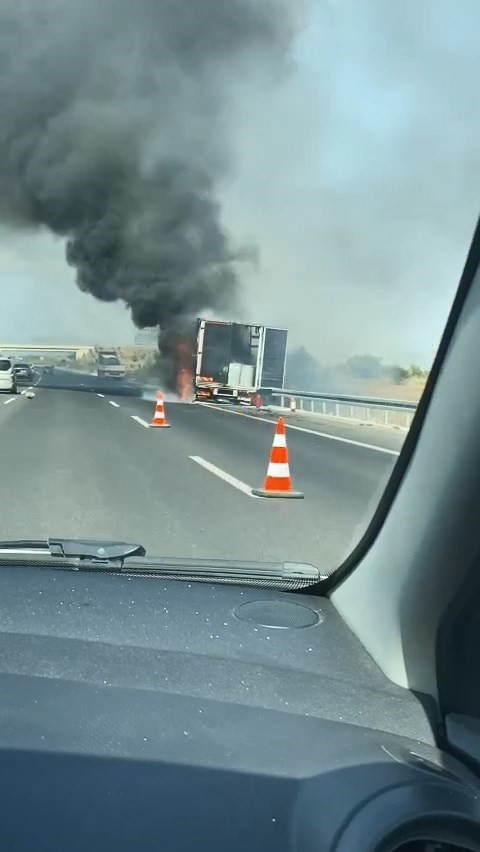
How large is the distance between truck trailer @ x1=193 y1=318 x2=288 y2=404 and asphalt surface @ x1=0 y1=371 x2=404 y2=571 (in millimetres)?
5746

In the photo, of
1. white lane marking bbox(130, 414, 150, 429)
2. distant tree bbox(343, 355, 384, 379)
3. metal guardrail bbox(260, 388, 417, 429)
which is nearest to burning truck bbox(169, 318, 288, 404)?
metal guardrail bbox(260, 388, 417, 429)

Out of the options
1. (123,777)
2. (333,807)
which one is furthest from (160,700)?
(333,807)

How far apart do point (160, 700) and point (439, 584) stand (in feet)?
2.76

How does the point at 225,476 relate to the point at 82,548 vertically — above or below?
below

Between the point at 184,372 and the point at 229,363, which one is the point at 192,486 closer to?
the point at 229,363

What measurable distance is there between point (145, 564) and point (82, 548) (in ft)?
0.93

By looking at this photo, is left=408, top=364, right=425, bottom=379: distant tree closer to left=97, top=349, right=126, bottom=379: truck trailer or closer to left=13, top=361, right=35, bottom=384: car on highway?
left=13, top=361, right=35, bottom=384: car on highway

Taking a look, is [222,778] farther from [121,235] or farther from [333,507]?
[121,235]

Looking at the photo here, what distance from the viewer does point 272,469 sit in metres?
8.45

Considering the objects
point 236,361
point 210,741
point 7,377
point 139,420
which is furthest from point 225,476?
point 7,377

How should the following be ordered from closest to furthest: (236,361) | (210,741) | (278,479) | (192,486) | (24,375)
A: (210,741) < (278,479) < (192,486) < (236,361) < (24,375)

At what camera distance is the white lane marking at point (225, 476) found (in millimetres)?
8750

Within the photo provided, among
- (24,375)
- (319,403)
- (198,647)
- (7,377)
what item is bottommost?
(24,375)

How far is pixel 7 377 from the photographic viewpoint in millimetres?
31828
